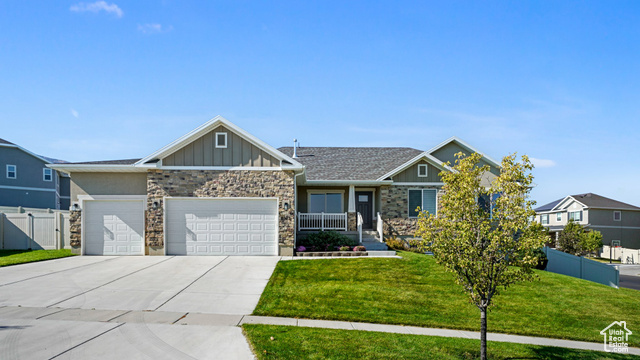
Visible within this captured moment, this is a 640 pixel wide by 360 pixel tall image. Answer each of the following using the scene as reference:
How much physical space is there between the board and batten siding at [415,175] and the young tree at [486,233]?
43.8ft

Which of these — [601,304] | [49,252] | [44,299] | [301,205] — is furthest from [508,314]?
[49,252]

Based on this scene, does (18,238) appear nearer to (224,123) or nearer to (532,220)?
(224,123)

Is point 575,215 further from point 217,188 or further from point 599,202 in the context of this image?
point 217,188

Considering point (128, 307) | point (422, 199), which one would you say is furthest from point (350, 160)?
point (128, 307)

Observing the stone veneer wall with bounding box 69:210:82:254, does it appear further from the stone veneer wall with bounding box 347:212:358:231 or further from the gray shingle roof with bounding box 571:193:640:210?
the gray shingle roof with bounding box 571:193:640:210

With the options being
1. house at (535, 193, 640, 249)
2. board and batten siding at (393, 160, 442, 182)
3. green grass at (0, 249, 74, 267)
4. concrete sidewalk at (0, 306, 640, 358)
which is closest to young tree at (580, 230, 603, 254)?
house at (535, 193, 640, 249)

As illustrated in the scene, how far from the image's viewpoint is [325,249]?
17969 mm

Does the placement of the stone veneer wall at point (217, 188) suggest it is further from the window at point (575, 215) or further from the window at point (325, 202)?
the window at point (575, 215)

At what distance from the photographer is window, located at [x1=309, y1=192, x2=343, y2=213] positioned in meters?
22.4

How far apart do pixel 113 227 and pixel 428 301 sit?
1272 cm

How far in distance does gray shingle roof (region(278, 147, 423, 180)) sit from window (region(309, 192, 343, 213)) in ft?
4.06

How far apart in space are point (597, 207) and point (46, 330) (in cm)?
4519

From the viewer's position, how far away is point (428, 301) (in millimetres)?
11297

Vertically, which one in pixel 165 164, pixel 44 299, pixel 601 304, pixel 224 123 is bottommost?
pixel 601 304
